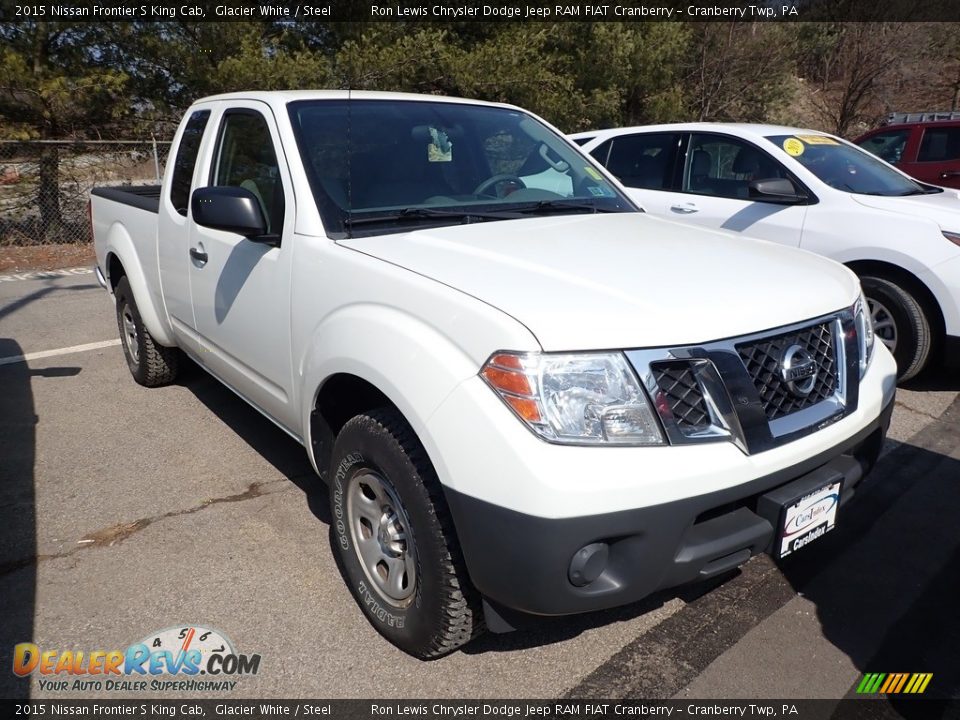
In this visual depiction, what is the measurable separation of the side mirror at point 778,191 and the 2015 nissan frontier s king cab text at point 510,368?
7.81 feet

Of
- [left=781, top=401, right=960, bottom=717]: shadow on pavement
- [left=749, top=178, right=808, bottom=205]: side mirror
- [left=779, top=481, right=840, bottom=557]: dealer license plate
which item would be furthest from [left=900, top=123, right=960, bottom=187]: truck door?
[left=779, top=481, right=840, bottom=557]: dealer license plate

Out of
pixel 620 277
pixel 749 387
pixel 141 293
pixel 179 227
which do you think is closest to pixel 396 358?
pixel 620 277

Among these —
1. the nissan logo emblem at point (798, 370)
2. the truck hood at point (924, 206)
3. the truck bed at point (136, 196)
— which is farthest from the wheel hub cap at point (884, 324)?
the truck bed at point (136, 196)

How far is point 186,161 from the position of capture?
3986 mm

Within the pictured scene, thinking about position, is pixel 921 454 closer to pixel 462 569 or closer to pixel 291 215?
pixel 462 569

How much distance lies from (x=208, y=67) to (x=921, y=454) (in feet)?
41.1

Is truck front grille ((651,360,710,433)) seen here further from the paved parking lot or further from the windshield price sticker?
the windshield price sticker

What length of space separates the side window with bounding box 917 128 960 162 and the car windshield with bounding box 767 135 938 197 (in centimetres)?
461

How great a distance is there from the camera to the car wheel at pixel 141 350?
4840 millimetres

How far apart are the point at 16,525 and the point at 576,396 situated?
9.19 feet

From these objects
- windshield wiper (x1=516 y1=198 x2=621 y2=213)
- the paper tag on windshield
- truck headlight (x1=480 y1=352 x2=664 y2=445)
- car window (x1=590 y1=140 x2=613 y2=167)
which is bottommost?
truck headlight (x1=480 y1=352 x2=664 y2=445)

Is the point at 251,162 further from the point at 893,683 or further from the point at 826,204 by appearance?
the point at 826,204

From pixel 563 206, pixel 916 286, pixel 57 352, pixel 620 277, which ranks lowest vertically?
pixel 57 352

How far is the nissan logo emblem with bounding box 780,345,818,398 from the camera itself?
2.21 m
